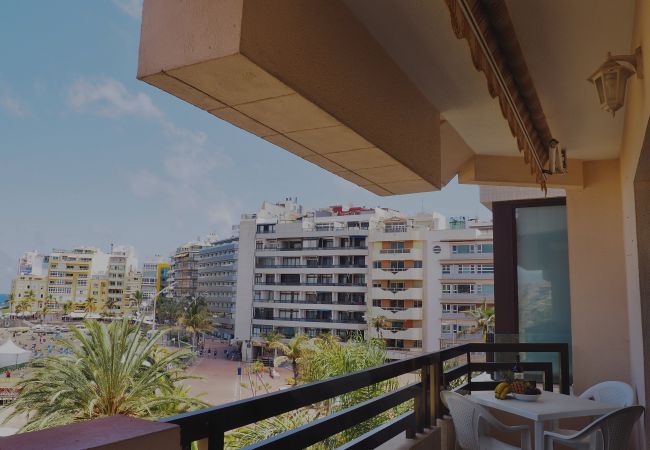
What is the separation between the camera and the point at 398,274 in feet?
156

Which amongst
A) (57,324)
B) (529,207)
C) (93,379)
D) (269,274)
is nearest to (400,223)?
(269,274)

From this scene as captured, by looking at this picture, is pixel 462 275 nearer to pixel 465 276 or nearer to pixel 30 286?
pixel 465 276

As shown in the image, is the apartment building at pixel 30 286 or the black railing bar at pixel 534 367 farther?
the apartment building at pixel 30 286

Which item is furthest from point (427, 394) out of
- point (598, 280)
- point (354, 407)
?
point (598, 280)

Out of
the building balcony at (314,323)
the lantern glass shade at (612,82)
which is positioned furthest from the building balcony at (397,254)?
the lantern glass shade at (612,82)

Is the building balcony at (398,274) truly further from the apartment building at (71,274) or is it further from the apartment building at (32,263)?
the apartment building at (32,263)

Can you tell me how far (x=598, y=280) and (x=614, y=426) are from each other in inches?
88.6

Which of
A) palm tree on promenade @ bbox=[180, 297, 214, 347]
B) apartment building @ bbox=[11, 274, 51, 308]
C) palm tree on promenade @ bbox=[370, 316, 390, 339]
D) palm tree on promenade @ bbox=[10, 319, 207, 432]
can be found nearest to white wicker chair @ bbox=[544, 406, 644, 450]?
palm tree on promenade @ bbox=[10, 319, 207, 432]

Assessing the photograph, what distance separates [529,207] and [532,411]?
3275mm

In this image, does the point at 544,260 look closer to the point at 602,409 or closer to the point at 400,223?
the point at 602,409

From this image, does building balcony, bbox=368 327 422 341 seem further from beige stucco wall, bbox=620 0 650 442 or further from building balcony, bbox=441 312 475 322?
beige stucco wall, bbox=620 0 650 442

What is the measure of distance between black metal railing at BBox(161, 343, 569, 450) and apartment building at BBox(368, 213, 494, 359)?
1618 inches

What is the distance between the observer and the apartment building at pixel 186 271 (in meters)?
82.3

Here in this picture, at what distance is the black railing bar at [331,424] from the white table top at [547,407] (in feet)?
2.23
